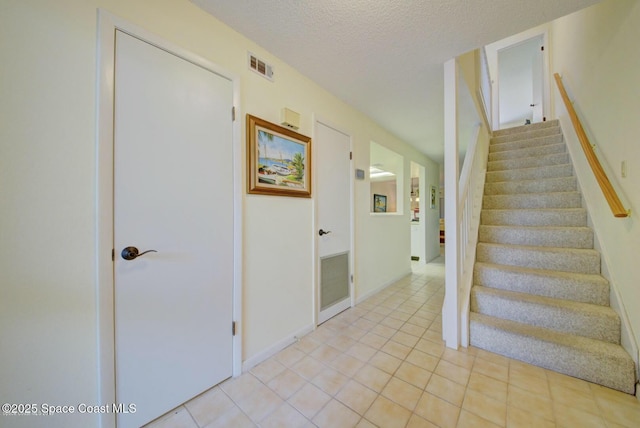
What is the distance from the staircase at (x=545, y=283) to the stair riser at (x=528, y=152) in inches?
1.6

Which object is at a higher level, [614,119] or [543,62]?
[543,62]

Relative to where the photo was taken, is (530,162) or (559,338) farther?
(530,162)

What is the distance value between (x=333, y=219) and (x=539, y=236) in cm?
213

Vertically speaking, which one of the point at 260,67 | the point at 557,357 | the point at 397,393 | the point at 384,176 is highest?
the point at 260,67

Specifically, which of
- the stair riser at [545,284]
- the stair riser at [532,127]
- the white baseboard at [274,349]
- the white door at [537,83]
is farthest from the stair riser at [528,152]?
the white baseboard at [274,349]

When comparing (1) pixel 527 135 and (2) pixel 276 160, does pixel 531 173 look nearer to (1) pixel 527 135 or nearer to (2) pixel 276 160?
(1) pixel 527 135

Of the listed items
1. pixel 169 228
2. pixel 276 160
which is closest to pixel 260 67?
pixel 276 160

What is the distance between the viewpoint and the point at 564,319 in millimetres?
1809

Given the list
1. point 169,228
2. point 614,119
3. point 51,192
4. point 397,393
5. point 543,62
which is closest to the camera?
point 51,192

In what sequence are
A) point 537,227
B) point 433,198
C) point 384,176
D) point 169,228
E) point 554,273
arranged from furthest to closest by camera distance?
1. point 384,176
2. point 433,198
3. point 537,227
4. point 554,273
5. point 169,228

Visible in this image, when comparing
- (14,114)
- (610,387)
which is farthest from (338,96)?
(610,387)

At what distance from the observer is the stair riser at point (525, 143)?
338 cm

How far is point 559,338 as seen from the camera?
173 cm

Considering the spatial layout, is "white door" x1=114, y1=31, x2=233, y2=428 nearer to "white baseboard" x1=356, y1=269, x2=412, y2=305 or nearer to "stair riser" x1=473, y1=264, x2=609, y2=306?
"white baseboard" x1=356, y1=269, x2=412, y2=305
